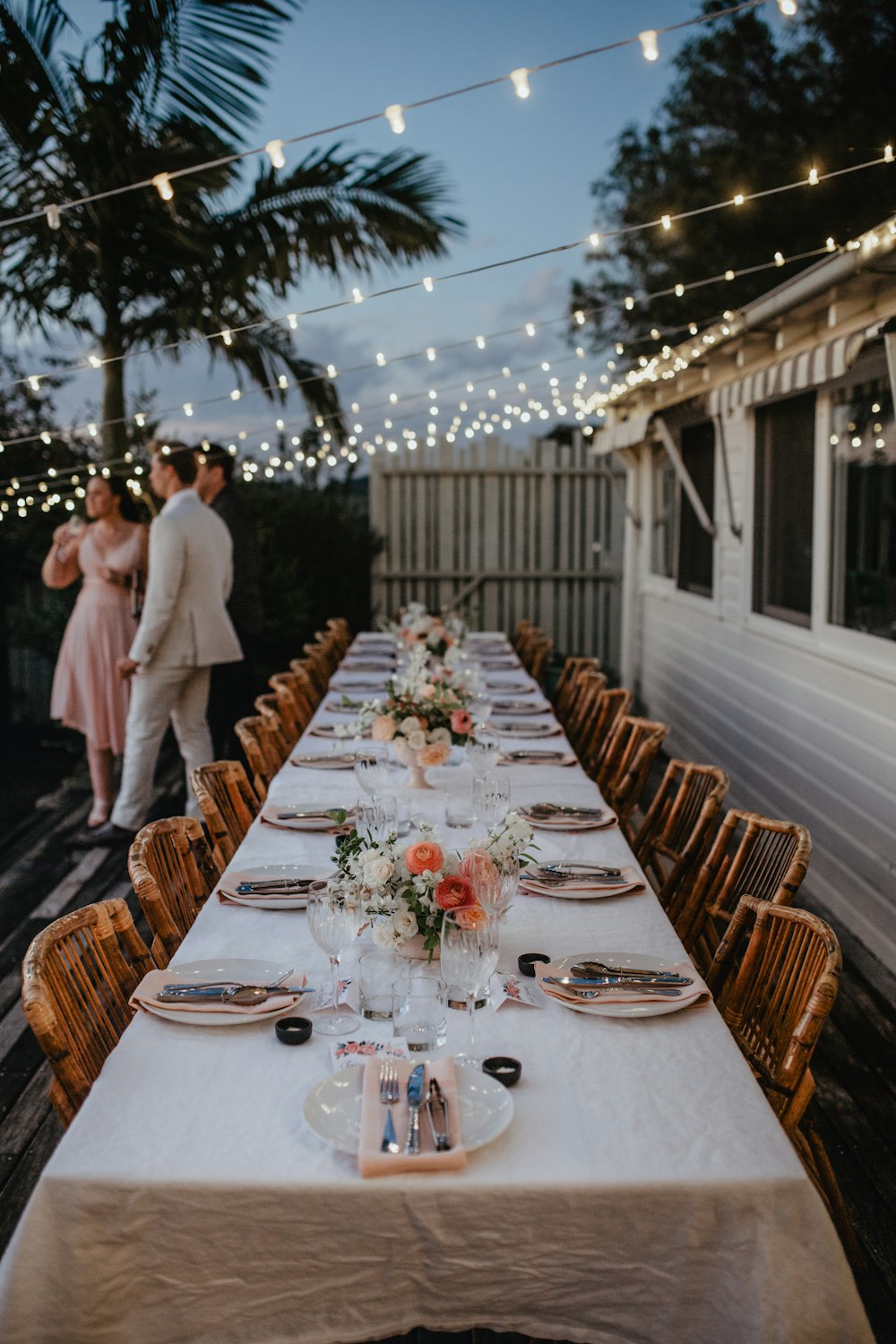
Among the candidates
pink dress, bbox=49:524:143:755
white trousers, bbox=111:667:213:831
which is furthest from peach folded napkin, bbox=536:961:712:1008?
pink dress, bbox=49:524:143:755

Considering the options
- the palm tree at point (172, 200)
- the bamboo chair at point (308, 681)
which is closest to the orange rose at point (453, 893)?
the bamboo chair at point (308, 681)

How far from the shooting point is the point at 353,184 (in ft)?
25.0

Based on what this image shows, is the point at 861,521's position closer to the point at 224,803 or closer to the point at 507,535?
the point at 224,803

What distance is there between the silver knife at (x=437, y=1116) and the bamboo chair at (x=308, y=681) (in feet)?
13.8

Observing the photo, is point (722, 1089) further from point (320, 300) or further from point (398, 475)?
point (398, 475)

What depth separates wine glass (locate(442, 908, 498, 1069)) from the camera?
1.92 metres

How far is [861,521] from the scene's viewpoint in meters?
5.10

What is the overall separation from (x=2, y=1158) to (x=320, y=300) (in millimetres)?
5403

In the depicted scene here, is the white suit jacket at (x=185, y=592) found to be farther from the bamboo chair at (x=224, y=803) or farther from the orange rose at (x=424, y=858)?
the orange rose at (x=424, y=858)

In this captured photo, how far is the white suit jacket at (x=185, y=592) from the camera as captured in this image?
5305 mm

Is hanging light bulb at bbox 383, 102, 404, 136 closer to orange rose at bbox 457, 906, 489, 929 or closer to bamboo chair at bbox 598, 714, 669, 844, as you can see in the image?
bamboo chair at bbox 598, 714, 669, 844

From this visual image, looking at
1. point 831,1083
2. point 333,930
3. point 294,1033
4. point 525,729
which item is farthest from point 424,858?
point 525,729

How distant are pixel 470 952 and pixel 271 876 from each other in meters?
0.96

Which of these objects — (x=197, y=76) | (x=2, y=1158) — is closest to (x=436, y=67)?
(x=197, y=76)
